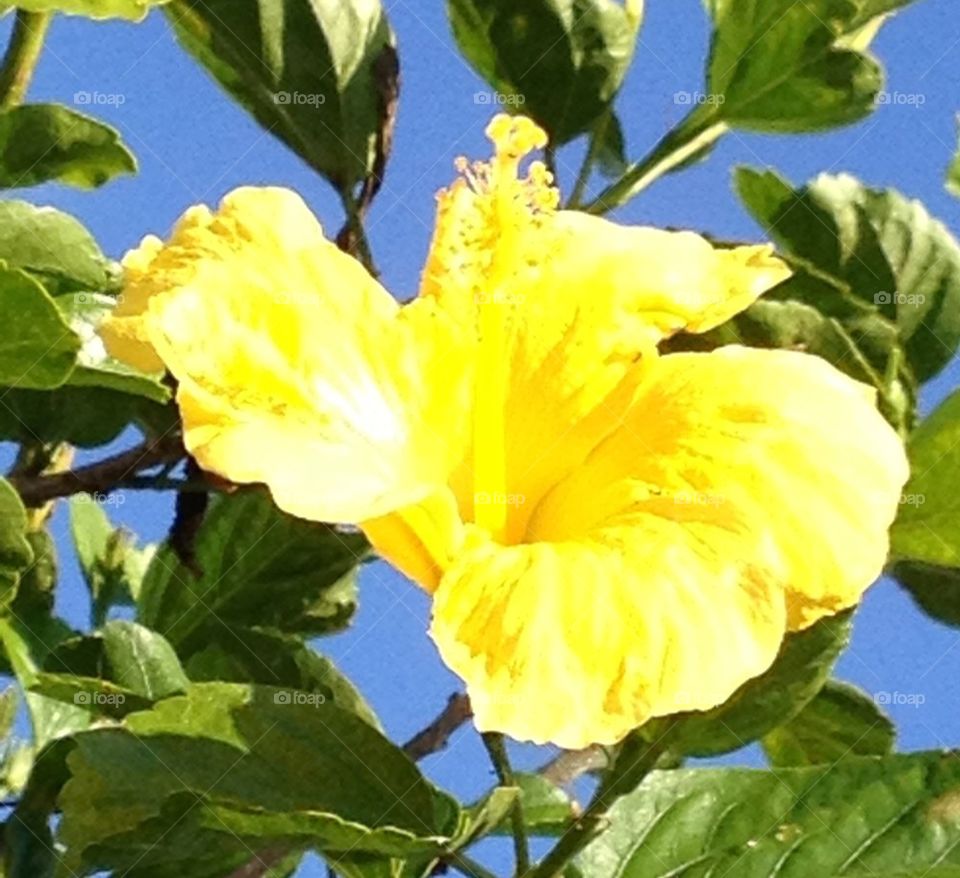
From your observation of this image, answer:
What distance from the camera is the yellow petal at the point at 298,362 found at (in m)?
0.93

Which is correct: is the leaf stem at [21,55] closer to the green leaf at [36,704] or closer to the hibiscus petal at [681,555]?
the green leaf at [36,704]

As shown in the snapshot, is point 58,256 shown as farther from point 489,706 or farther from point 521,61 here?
point 489,706

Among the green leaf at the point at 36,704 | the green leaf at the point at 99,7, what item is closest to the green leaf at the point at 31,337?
the green leaf at the point at 99,7

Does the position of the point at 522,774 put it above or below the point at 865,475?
below

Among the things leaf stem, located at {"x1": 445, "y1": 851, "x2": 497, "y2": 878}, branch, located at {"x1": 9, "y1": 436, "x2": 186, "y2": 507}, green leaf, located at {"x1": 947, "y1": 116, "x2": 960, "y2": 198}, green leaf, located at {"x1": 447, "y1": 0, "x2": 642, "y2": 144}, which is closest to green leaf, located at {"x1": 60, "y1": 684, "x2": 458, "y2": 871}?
leaf stem, located at {"x1": 445, "y1": 851, "x2": 497, "y2": 878}

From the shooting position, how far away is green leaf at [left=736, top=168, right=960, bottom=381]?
125 centimetres

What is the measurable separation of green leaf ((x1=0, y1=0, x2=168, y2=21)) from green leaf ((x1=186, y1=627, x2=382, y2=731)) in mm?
457

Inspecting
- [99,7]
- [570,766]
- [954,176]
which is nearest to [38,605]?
[570,766]

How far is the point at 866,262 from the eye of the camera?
127 cm

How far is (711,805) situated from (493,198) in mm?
393

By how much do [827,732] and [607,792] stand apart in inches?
13.2

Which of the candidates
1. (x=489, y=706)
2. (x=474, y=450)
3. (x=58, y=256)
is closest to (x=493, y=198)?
(x=474, y=450)

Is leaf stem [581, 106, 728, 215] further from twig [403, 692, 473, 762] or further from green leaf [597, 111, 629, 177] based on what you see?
twig [403, 692, 473, 762]

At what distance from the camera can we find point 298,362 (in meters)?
1.01
